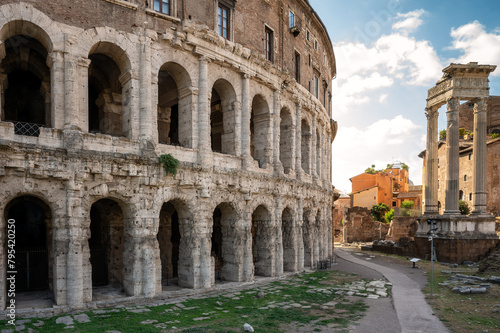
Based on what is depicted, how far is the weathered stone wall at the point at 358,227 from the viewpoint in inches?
1758

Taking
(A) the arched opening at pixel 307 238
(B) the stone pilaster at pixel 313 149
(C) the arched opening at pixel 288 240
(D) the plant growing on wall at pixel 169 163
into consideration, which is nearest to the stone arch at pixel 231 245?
(D) the plant growing on wall at pixel 169 163

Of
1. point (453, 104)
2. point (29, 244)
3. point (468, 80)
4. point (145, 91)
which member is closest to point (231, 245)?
point (145, 91)

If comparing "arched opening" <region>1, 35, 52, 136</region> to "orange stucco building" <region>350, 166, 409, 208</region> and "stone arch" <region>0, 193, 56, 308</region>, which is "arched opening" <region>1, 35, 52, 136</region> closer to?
"stone arch" <region>0, 193, 56, 308</region>

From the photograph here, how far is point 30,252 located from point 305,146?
1570cm

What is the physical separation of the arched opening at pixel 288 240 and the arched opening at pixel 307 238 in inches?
97.3

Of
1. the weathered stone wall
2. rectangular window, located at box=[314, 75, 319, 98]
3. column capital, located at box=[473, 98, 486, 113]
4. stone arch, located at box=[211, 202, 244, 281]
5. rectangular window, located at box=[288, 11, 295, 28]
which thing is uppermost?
rectangular window, located at box=[288, 11, 295, 28]

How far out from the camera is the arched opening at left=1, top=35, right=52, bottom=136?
13.7 metres

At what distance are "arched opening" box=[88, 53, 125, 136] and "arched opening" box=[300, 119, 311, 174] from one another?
37.7 ft

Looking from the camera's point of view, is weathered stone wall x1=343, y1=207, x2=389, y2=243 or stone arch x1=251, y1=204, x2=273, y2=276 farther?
weathered stone wall x1=343, y1=207, x2=389, y2=243

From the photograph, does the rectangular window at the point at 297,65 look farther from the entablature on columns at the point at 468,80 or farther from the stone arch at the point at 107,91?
the entablature on columns at the point at 468,80

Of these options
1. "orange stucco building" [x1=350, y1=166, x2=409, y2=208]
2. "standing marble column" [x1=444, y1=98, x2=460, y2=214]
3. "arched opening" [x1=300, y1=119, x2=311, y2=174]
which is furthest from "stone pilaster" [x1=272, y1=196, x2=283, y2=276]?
"orange stucco building" [x1=350, y1=166, x2=409, y2=208]

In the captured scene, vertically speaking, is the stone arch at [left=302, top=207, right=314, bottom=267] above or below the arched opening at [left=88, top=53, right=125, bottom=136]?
below

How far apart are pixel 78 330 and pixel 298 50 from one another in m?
18.1

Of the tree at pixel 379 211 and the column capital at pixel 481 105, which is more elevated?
the column capital at pixel 481 105
